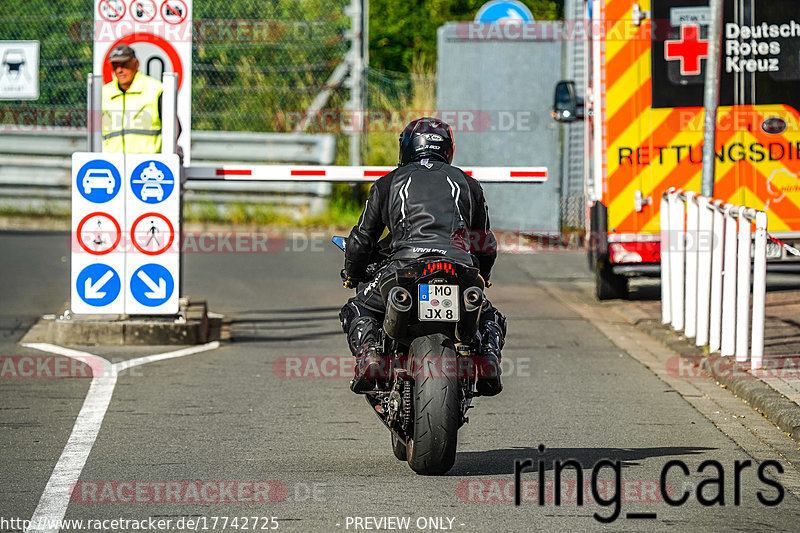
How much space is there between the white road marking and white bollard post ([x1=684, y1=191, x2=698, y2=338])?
3617 millimetres

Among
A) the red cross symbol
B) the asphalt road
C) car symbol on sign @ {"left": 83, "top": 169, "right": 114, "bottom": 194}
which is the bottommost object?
the asphalt road

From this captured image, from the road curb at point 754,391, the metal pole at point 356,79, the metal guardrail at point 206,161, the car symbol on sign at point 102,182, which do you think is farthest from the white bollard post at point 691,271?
the metal pole at point 356,79

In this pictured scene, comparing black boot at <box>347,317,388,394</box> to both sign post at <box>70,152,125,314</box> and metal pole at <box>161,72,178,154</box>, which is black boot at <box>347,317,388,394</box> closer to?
sign post at <box>70,152,125,314</box>

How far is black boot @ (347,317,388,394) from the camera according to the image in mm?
6418

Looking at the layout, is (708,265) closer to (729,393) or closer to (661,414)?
(729,393)

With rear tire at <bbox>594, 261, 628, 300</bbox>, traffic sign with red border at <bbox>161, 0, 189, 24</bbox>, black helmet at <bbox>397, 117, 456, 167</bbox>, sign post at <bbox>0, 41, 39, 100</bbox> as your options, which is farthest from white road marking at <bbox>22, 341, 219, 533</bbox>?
sign post at <bbox>0, 41, 39, 100</bbox>

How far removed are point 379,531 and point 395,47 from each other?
87.3 feet

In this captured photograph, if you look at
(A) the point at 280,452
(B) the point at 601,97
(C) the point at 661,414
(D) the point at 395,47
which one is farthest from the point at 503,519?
(D) the point at 395,47

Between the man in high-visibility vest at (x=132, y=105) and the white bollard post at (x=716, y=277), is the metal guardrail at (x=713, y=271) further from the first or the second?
the man in high-visibility vest at (x=132, y=105)

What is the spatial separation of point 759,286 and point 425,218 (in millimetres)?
3472

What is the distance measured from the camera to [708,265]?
10.6m

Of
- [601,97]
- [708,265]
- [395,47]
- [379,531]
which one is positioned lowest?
[379,531]

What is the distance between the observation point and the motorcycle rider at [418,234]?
21.0 feet

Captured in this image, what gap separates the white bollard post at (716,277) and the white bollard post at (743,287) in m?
0.64
